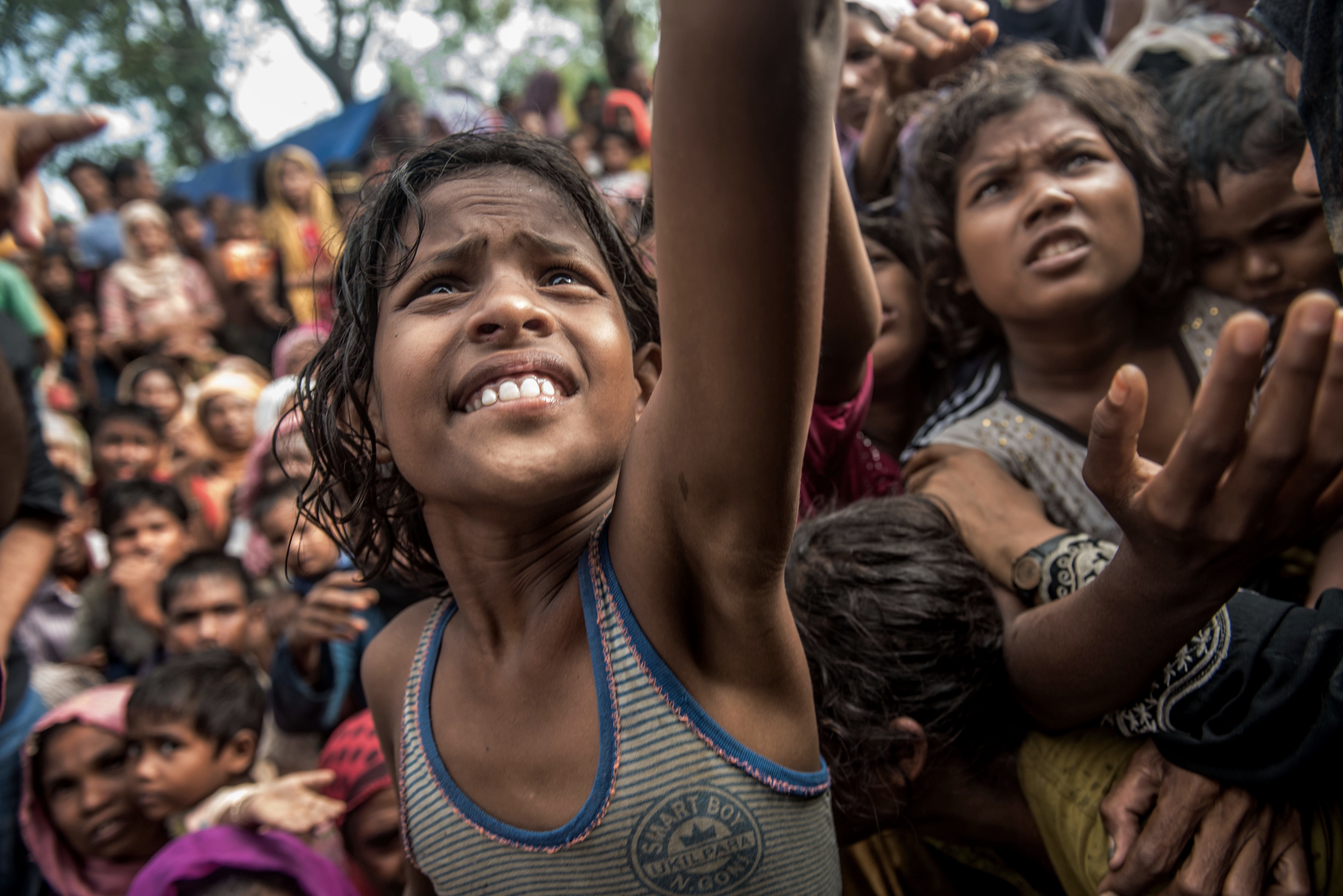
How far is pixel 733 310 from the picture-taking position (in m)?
0.79

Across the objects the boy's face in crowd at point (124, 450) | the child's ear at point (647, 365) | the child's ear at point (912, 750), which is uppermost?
the child's ear at point (647, 365)

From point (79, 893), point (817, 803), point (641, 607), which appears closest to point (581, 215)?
point (641, 607)

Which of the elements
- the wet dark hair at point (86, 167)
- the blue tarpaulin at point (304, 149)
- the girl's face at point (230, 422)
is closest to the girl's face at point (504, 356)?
the girl's face at point (230, 422)

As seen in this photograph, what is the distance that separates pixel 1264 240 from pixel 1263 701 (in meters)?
1.22

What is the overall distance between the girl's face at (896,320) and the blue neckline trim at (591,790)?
1.44 meters

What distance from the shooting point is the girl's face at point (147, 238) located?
7297 millimetres

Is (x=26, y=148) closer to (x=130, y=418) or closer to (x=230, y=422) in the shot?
(x=230, y=422)

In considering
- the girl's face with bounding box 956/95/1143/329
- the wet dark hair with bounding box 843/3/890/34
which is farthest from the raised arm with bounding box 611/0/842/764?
the wet dark hair with bounding box 843/3/890/34

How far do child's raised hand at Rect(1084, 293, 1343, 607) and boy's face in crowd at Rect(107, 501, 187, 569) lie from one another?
162 inches

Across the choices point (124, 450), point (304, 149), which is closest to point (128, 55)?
point (304, 149)

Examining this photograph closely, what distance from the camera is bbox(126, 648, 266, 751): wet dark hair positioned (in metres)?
2.71

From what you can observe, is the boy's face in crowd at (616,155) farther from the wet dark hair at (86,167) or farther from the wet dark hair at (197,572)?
the wet dark hair at (86,167)

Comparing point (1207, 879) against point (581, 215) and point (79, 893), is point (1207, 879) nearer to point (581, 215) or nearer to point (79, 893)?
point (581, 215)

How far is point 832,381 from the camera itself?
1.70 metres
